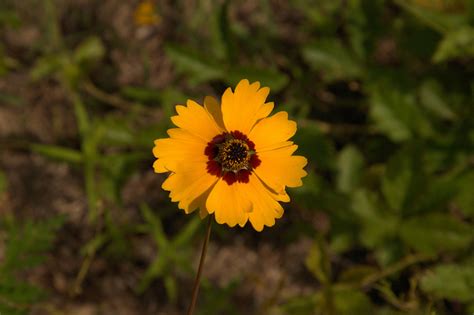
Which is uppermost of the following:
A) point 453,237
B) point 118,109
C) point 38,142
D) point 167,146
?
point 118,109

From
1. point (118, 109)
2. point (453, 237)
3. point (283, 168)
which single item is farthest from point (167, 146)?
point (118, 109)

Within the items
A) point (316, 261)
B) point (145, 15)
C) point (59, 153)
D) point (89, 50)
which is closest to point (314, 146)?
point (316, 261)

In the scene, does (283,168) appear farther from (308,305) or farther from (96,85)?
(96,85)

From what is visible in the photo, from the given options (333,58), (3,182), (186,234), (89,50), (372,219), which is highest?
(89,50)

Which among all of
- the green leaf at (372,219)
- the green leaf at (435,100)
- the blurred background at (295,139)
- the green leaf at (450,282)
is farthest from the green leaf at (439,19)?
the green leaf at (450,282)

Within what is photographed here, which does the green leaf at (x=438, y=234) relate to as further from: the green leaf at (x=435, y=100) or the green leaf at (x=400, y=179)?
the green leaf at (x=435, y=100)

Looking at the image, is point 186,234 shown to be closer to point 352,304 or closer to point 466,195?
point 352,304

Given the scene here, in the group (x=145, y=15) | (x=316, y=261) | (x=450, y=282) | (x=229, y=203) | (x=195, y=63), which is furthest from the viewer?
(x=145, y=15)
